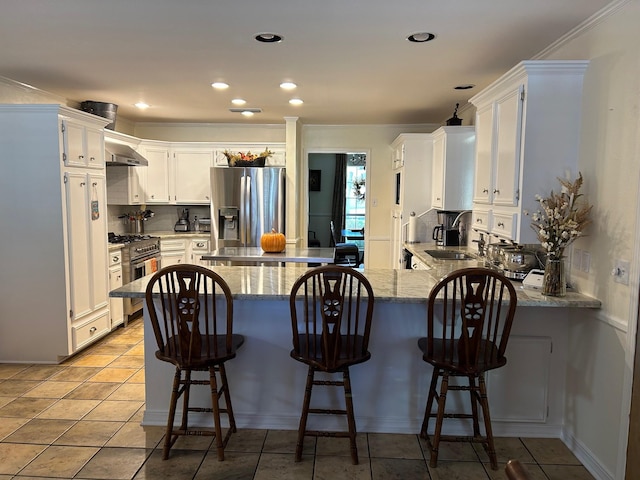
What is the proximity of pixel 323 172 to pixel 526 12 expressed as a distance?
7.15m

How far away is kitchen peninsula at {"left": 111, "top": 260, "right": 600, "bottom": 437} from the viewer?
267cm

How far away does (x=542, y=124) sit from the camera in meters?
2.62

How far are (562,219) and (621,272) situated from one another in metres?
0.39

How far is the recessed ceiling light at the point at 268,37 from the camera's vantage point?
281cm

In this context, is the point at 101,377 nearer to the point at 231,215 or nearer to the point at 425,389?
the point at 425,389

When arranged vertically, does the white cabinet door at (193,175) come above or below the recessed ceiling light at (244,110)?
below

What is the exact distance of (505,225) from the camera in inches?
115

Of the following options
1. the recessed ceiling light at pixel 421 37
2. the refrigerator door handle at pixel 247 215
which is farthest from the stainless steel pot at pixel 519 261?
the refrigerator door handle at pixel 247 215

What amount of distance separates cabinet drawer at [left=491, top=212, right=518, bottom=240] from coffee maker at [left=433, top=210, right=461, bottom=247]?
72.1 inches

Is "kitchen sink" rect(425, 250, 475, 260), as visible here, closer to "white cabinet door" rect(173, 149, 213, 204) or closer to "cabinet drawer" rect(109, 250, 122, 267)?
"cabinet drawer" rect(109, 250, 122, 267)

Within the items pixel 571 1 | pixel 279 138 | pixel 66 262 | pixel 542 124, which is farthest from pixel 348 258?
pixel 571 1

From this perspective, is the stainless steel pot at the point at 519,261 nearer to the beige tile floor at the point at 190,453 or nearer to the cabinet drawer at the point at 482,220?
the cabinet drawer at the point at 482,220

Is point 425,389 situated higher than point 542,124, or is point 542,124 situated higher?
point 542,124

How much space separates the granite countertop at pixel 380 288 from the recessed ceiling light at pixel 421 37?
151 cm
